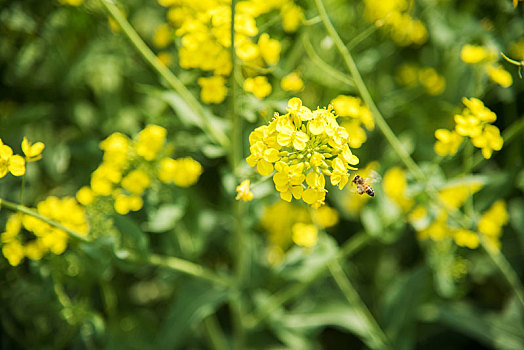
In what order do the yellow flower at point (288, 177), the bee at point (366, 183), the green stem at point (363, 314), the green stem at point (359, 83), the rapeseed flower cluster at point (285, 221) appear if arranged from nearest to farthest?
the yellow flower at point (288, 177)
the bee at point (366, 183)
the green stem at point (359, 83)
the green stem at point (363, 314)
the rapeseed flower cluster at point (285, 221)

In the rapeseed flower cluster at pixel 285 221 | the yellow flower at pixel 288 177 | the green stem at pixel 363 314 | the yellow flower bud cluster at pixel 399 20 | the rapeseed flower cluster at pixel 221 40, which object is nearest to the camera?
the yellow flower at pixel 288 177

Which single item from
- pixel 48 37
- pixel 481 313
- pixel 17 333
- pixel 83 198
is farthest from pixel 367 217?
pixel 48 37

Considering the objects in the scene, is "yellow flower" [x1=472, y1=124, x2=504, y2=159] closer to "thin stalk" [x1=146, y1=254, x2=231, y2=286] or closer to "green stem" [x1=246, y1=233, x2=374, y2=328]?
"green stem" [x1=246, y1=233, x2=374, y2=328]

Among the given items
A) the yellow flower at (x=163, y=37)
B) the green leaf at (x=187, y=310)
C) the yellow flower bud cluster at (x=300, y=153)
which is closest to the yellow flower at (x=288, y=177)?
the yellow flower bud cluster at (x=300, y=153)

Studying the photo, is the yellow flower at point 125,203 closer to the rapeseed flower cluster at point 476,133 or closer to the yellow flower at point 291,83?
the yellow flower at point 291,83

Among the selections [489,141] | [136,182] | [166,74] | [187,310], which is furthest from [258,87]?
[187,310]

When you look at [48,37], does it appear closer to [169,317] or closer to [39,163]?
[39,163]
